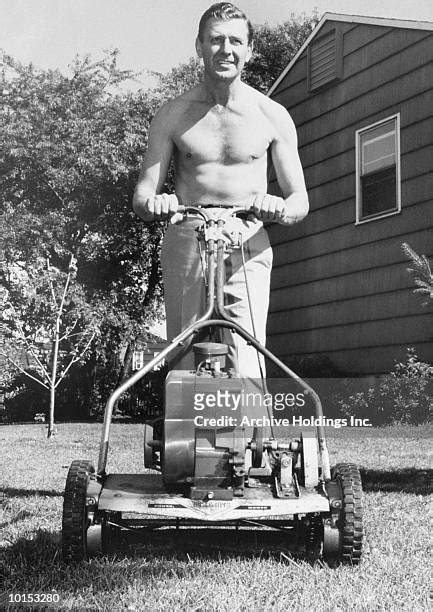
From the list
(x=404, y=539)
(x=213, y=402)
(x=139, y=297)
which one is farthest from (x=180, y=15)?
(x=139, y=297)

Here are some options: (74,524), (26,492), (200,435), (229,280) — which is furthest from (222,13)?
(26,492)

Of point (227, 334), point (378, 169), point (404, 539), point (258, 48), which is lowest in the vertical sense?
point (404, 539)

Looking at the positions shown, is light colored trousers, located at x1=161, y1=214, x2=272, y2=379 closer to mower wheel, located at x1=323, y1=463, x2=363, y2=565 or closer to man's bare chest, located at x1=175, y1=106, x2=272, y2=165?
man's bare chest, located at x1=175, y1=106, x2=272, y2=165

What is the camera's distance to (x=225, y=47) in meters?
2.68

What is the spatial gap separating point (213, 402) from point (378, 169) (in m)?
6.21

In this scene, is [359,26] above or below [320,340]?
above

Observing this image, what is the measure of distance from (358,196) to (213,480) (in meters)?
6.40

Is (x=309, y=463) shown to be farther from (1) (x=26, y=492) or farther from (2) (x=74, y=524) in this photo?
(1) (x=26, y=492)

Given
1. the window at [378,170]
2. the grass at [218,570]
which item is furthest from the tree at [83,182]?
the grass at [218,570]

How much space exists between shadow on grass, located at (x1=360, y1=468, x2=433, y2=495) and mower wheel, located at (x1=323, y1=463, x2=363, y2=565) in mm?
1849

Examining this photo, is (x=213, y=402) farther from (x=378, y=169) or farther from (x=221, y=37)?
(x=378, y=169)

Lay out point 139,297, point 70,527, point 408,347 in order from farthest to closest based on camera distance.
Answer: point 139,297
point 408,347
point 70,527

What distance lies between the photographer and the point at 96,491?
2.37 metres

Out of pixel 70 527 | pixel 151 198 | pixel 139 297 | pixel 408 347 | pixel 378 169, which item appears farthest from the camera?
pixel 139 297
